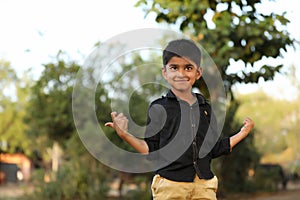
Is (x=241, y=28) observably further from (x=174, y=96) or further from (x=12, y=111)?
(x=12, y=111)

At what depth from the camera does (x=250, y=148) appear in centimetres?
1941

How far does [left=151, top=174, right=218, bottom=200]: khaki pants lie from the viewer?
274 cm

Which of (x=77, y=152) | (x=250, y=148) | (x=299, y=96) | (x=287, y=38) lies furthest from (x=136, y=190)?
(x=299, y=96)

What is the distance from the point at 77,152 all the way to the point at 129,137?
13.1 meters

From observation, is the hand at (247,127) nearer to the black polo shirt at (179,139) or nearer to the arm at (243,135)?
the arm at (243,135)

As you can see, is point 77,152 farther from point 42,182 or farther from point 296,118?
point 296,118

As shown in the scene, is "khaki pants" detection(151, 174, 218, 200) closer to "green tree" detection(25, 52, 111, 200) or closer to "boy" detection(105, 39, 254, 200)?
"boy" detection(105, 39, 254, 200)

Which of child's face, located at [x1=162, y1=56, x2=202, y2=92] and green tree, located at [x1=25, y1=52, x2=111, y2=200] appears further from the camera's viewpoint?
green tree, located at [x1=25, y1=52, x2=111, y2=200]

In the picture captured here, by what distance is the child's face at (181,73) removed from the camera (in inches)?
114

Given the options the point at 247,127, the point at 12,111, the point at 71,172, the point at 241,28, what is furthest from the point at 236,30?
the point at 12,111

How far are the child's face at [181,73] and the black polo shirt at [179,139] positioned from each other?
0.08 m

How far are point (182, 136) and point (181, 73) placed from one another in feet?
1.21

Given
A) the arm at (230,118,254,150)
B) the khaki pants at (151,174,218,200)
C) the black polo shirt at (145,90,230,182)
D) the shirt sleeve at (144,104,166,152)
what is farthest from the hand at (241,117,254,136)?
the shirt sleeve at (144,104,166,152)

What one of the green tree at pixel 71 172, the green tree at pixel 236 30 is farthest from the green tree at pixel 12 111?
the green tree at pixel 236 30
